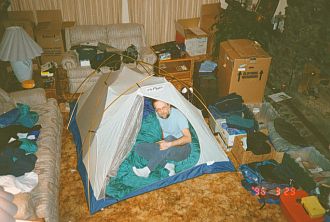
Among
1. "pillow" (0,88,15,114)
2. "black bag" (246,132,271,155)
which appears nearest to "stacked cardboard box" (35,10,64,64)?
"pillow" (0,88,15,114)

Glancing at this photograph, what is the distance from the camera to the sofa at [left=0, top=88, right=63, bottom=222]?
Result: 2437 millimetres

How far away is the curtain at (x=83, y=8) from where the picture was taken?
548 cm

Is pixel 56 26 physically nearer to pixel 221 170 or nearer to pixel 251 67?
pixel 251 67

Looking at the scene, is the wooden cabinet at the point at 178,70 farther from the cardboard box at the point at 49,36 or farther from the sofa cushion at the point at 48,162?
the sofa cushion at the point at 48,162

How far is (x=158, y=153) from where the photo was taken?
3.41m

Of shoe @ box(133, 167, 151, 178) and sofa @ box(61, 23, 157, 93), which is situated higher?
sofa @ box(61, 23, 157, 93)

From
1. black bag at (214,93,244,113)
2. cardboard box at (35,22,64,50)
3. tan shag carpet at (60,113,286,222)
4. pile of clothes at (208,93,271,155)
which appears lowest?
tan shag carpet at (60,113,286,222)

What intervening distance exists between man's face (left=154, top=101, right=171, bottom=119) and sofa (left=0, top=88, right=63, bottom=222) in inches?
49.8

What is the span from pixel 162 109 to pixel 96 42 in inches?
99.0

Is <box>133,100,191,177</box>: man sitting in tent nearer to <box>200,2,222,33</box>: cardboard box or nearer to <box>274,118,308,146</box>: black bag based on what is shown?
<box>274,118,308,146</box>: black bag

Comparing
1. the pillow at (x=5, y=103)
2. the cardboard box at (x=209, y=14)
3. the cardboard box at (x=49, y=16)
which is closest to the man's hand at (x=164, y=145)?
the pillow at (x=5, y=103)

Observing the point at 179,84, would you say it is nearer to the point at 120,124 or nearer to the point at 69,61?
the point at 69,61

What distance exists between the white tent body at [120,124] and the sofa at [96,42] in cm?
138
